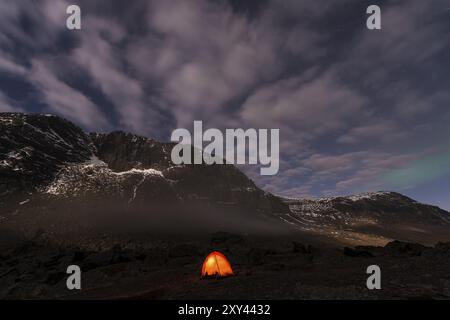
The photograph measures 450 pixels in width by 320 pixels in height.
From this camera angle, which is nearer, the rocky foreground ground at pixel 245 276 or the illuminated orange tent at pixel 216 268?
the rocky foreground ground at pixel 245 276

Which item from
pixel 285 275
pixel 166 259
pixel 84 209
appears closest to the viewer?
pixel 285 275

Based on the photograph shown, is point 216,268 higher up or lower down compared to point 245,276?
higher up

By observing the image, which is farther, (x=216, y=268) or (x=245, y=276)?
(x=216, y=268)

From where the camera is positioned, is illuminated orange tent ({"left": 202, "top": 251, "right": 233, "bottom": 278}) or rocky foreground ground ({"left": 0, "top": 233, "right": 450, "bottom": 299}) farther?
illuminated orange tent ({"left": 202, "top": 251, "right": 233, "bottom": 278})

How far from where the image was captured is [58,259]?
46.2 m

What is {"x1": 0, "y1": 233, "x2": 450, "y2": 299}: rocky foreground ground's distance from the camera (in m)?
18.6

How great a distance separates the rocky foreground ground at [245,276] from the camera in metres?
18.6

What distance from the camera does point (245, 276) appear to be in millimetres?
24844

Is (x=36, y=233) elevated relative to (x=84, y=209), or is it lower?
lower

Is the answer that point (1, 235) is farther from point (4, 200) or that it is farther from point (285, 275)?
point (285, 275)
